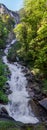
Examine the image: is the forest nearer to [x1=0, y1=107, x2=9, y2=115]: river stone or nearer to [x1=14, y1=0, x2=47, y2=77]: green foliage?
[x1=14, y1=0, x2=47, y2=77]: green foliage

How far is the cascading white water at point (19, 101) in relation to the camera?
3912 cm

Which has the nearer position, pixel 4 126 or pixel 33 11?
pixel 4 126

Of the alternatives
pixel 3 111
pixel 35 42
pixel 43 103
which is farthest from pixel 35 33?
pixel 3 111

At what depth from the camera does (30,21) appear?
50219 mm

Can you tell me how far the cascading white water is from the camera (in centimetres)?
3912

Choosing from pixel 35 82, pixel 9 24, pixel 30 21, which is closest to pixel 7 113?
pixel 35 82

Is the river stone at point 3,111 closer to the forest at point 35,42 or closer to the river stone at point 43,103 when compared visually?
the river stone at point 43,103

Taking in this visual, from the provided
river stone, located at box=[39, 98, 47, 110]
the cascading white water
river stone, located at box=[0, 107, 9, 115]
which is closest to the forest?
the cascading white water

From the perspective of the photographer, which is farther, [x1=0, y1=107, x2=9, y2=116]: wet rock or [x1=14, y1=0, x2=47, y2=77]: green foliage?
[x1=14, y1=0, x2=47, y2=77]: green foliage

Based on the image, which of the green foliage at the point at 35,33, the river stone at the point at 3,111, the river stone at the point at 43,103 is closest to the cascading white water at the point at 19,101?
the river stone at the point at 3,111

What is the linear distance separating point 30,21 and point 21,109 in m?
16.4

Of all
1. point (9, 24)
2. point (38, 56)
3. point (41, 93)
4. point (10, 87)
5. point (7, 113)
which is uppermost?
point (9, 24)

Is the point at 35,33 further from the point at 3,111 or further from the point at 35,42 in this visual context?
the point at 3,111

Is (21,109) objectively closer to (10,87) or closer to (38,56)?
(10,87)
